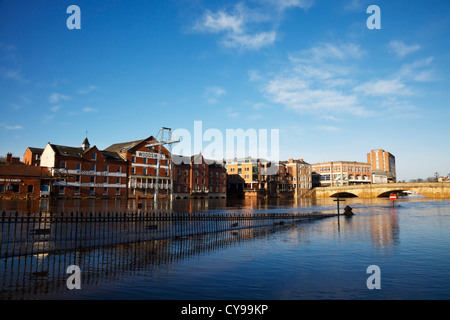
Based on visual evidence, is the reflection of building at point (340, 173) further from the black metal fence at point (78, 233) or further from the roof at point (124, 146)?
the black metal fence at point (78, 233)

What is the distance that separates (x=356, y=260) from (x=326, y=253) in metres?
1.57

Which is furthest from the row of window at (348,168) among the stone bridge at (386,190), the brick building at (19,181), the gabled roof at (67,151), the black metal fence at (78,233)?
the black metal fence at (78,233)

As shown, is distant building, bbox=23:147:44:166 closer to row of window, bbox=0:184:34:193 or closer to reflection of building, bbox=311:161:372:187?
row of window, bbox=0:184:34:193

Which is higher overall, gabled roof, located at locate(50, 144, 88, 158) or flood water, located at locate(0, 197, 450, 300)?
gabled roof, located at locate(50, 144, 88, 158)

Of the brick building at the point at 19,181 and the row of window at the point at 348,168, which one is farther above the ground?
the row of window at the point at 348,168

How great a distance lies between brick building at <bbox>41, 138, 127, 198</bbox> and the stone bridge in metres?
53.9

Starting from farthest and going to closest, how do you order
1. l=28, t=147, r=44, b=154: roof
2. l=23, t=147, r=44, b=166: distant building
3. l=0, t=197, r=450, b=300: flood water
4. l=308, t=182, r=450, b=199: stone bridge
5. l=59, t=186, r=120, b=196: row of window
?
l=308, t=182, r=450, b=199: stone bridge < l=28, t=147, r=44, b=154: roof < l=23, t=147, r=44, b=166: distant building < l=59, t=186, r=120, b=196: row of window < l=0, t=197, r=450, b=300: flood water

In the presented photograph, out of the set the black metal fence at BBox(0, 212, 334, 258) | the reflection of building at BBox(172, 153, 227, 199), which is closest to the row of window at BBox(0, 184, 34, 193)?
the reflection of building at BBox(172, 153, 227, 199)

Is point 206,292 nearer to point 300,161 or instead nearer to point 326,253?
point 326,253

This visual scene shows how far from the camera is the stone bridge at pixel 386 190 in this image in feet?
281

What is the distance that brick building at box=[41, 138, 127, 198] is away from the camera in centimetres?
6588

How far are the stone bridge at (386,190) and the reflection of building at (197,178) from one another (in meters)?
35.5

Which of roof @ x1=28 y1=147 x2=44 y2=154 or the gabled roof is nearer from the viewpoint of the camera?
the gabled roof

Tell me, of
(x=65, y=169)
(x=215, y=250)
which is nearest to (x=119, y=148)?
(x=65, y=169)
